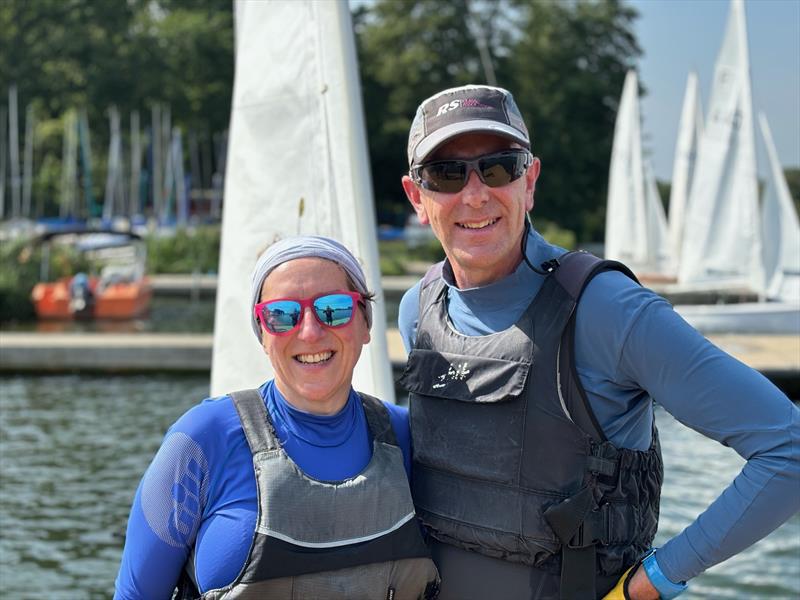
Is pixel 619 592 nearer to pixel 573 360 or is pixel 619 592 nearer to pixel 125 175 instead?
pixel 573 360

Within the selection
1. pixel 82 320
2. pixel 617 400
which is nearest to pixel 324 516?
pixel 617 400

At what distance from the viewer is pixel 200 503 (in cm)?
208

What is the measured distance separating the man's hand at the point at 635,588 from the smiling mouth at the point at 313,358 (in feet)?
2.52

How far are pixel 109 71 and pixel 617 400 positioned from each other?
49.5 meters

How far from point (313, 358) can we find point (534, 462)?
0.52 meters

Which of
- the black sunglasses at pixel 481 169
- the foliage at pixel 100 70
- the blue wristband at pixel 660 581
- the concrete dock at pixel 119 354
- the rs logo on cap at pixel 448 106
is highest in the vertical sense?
the foliage at pixel 100 70

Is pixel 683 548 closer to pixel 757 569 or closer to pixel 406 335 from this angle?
pixel 406 335

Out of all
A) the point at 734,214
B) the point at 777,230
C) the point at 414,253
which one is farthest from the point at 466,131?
the point at 414,253

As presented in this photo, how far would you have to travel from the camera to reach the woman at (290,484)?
2070 mm

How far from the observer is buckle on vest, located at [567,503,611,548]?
Answer: 7.14ft

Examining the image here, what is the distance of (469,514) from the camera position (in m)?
2.28

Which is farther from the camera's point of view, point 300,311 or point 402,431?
point 402,431

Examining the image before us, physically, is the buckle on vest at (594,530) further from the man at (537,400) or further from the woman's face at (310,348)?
the woman's face at (310,348)

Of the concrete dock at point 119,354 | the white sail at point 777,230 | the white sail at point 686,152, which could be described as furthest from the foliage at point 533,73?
the concrete dock at point 119,354
